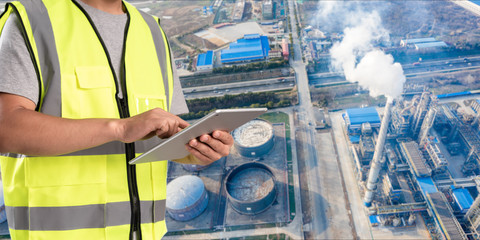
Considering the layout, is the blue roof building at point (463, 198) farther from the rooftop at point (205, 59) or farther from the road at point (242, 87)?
the rooftop at point (205, 59)

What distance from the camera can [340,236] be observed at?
24.8 meters

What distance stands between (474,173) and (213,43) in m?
49.0

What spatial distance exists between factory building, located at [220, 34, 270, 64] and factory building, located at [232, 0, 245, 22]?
13403mm

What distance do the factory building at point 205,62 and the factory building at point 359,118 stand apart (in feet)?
85.0

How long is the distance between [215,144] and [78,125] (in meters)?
1.49

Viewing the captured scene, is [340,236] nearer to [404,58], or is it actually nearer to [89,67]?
[89,67]

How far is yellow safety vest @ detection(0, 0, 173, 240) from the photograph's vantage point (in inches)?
117

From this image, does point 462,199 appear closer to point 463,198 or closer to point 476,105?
point 463,198

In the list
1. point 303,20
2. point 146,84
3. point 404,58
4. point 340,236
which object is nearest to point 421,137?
point 340,236

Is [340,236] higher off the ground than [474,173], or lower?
lower

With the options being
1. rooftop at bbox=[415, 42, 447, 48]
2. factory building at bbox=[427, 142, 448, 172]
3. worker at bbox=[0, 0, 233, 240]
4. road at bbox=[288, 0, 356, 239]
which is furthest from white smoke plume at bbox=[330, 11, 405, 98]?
worker at bbox=[0, 0, 233, 240]

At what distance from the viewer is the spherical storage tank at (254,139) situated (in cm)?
3181

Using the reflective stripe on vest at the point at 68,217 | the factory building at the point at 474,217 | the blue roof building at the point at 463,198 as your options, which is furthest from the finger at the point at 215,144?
the blue roof building at the point at 463,198

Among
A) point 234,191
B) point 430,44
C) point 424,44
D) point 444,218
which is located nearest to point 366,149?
point 444,218
